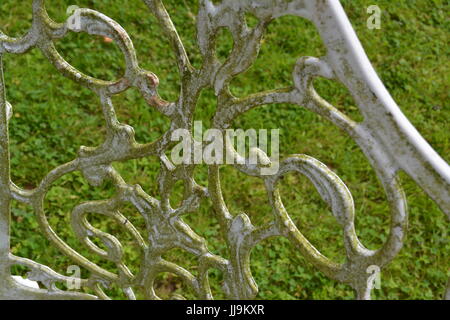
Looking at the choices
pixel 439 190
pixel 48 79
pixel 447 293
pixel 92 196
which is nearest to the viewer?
pixel 439 190

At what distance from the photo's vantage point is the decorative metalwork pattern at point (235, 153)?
0.91 metres

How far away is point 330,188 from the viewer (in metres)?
1.02

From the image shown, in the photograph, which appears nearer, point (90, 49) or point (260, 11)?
point (260, 11)

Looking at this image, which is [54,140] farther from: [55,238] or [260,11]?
[260,11]

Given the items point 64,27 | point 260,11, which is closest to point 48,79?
point 64,27

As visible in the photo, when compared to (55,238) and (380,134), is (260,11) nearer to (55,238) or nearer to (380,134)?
(380,134)

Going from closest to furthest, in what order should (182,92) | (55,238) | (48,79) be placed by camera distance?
(182,92) < (55,238) < (48,79)

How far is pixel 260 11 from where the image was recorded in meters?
0.99

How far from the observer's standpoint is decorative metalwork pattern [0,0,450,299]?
0.91 metres

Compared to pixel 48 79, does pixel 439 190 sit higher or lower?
lower

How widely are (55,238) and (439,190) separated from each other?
100 centimetres

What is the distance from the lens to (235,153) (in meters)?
1.17

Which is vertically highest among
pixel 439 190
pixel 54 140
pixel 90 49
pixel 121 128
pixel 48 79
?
pixel 90 49

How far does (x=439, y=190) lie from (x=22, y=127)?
2.43 metres
